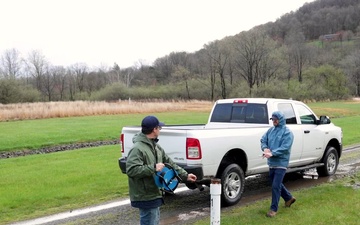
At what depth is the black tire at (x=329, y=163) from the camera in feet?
31.4

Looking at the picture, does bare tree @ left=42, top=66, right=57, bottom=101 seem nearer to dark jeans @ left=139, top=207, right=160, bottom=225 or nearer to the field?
the field

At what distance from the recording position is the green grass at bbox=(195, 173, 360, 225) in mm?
5910

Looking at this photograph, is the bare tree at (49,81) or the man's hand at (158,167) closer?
the man's hand at (158,167)

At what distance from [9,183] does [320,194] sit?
7.18 m

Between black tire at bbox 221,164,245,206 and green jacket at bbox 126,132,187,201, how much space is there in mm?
3019

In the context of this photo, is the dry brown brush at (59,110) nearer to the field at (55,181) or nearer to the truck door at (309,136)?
the field at (55,181)

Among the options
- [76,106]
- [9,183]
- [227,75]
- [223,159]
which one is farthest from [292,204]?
[227,75]

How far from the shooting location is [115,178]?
31.6 feet

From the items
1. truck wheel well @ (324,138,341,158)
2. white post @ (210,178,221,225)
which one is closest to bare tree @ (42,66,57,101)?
truck wheel well @ (324,138,341,158)

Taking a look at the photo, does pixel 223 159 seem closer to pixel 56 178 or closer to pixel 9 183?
pixel 56 178

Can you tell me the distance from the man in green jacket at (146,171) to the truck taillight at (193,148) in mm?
2249

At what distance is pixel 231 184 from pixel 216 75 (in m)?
83.6

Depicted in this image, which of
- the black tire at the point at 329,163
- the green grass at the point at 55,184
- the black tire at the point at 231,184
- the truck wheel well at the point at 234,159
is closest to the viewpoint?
the black tire at the point at 231,184

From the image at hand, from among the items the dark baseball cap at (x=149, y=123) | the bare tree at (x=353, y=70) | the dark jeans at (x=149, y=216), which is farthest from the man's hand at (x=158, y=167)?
the bare tree at (x=353, y=70)
